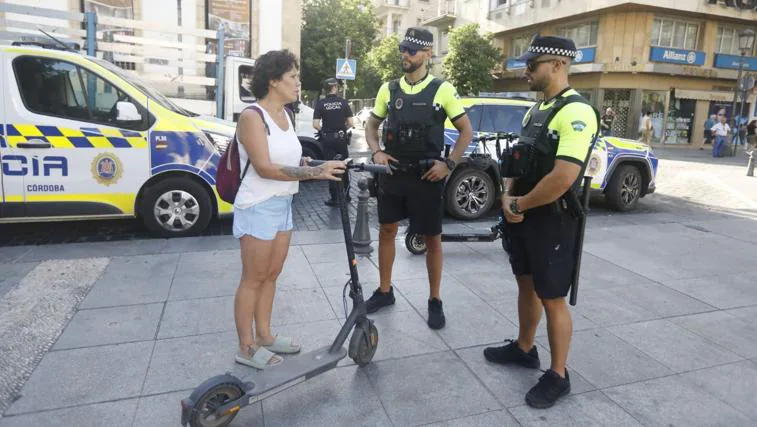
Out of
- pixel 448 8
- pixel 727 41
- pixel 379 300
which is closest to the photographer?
pixel 379 300

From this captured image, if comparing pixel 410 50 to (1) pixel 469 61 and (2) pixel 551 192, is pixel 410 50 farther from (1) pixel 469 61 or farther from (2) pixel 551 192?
(1) pixel 469 61

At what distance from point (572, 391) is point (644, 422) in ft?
1.28

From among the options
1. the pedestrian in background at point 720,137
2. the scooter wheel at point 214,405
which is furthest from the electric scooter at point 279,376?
the pedestrian in background at point 720,137

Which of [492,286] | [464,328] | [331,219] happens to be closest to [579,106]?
[464,328]

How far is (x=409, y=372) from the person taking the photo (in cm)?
320

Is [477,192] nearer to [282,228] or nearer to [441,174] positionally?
[441,174]

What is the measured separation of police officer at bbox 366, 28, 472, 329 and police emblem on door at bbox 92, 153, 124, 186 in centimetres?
327

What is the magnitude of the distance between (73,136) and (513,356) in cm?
482

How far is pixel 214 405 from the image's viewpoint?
98.3 inches

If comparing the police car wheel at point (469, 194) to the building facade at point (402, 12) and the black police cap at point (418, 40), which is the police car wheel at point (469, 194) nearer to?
the black police cap at point (418, 40)

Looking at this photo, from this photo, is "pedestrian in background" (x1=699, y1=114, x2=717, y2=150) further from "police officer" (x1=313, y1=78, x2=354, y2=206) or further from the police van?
the police van

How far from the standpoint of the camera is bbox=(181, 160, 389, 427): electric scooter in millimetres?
2438

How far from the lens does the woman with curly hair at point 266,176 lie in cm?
273

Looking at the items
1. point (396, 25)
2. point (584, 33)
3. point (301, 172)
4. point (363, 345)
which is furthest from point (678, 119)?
point (396, 25)
